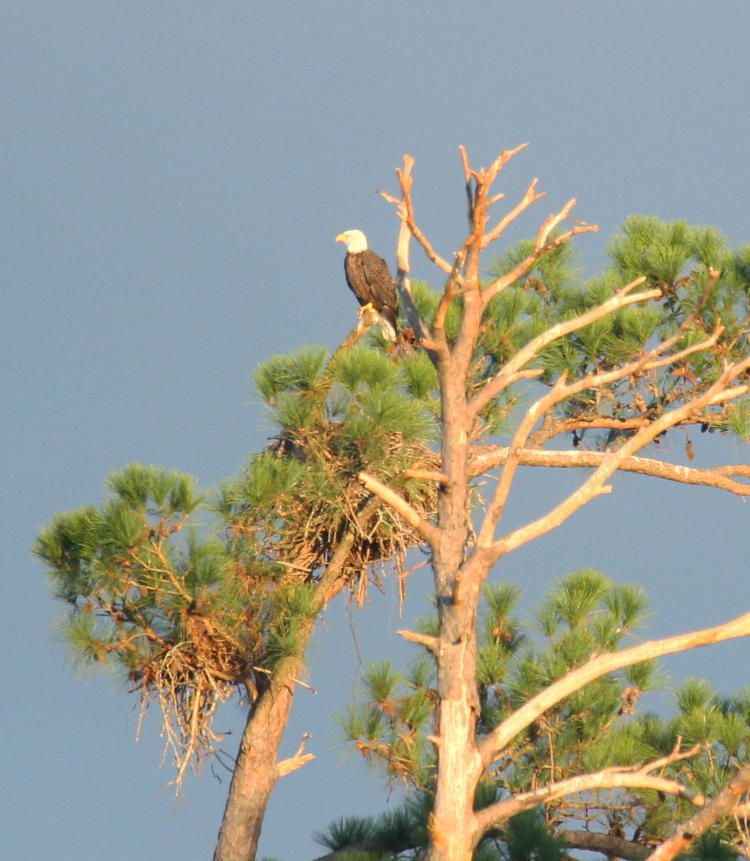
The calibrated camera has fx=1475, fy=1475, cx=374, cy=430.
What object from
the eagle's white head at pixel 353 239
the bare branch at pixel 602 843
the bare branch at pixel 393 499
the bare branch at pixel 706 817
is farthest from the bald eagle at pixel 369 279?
the bare branch at pixel 706 817

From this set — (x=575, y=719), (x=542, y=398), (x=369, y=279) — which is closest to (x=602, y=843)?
(x=575, y=719)

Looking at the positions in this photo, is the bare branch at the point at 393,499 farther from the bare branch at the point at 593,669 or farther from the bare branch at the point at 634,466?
the bare branch at the point at 634,466

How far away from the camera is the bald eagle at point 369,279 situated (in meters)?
8.03

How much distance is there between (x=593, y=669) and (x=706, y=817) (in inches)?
21.5

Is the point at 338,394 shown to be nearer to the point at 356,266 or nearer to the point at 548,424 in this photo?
the point at 548,424

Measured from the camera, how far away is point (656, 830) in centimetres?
591

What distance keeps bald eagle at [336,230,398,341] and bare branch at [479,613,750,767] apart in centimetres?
334

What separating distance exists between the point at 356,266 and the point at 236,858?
12.3 ft

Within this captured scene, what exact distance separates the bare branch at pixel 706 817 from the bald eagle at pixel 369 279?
373 centimetres

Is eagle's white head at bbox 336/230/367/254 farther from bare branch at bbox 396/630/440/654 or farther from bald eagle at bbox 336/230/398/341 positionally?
bare branch at bbox 396/630/440/654

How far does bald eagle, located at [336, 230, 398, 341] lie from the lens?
803 cm

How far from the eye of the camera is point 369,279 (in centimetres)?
832

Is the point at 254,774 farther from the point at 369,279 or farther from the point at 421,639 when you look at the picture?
the point at 369,279

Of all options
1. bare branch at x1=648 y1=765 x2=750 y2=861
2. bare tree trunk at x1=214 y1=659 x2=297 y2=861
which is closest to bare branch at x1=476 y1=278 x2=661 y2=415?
bare branch at x1=648 y1=765 x2=750 y2=861
